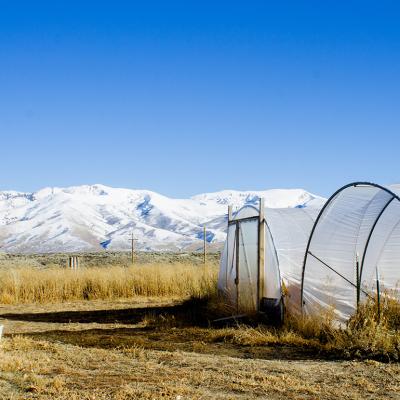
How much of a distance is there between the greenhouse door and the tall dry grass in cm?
319

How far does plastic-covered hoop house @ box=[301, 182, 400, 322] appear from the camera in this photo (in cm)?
1122

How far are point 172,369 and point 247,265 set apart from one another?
22.2 ft

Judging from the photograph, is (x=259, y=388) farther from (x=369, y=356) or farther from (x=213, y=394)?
(x=369, y=356)

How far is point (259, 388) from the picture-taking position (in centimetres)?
702

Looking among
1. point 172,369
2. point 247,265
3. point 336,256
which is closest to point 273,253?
point 247,265

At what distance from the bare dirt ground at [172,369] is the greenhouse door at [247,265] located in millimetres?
1934

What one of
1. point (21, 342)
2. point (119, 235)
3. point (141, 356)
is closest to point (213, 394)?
point (141, 356)

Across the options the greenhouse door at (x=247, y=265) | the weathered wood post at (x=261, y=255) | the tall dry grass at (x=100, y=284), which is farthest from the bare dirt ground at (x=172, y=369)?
the tall dry grass at (x=100, y=284)

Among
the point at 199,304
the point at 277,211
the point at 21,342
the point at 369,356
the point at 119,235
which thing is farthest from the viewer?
the point at 119,235

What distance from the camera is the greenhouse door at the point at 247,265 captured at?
45.6 feet

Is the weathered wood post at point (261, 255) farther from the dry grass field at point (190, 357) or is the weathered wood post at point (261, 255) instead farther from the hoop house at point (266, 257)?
the dry grass field at point (190, 357)

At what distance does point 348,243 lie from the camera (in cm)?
1155

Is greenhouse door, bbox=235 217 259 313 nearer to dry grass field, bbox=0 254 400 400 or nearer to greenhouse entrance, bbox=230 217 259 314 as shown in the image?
greenhouse entrance, bbox=230 217 259 314

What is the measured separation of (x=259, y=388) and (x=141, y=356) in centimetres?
248
